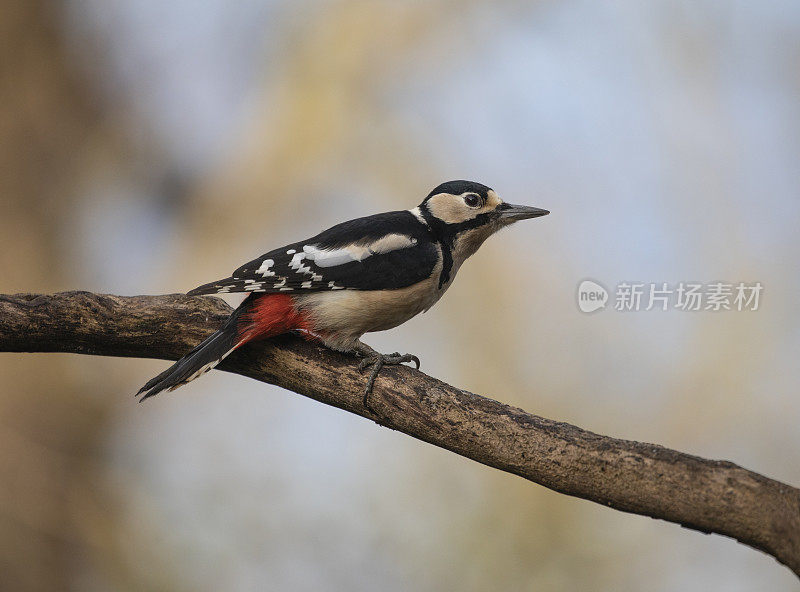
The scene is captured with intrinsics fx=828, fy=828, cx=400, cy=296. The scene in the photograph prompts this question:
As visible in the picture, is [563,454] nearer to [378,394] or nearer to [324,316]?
[378,394]

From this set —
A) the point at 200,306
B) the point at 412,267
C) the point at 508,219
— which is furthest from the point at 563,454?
the point at 200,306

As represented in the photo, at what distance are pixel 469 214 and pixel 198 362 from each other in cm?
95

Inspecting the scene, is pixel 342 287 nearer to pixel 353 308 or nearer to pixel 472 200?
pixel 353 308

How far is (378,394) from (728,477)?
0.90 m

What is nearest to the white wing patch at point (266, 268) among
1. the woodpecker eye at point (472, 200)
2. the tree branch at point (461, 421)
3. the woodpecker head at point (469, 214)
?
the tree branch at point (461, 421)

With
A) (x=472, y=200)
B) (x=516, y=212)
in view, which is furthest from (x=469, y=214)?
(x=516, y=212)

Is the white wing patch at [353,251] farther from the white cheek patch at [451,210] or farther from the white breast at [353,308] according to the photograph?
the white cheek patch at [451,210]

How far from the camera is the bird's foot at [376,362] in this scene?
2268 millimetres

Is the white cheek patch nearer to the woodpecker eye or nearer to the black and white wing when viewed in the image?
the woodpecker eye

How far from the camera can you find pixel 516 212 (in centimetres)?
256

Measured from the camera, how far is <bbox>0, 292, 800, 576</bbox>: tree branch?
1850 millimetres

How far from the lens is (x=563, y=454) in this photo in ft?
6.60

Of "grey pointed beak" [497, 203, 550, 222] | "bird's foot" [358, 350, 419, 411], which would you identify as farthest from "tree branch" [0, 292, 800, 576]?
"grey pointed beak" [497, 203, 550, 222]

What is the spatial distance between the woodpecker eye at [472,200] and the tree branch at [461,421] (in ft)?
1.90
